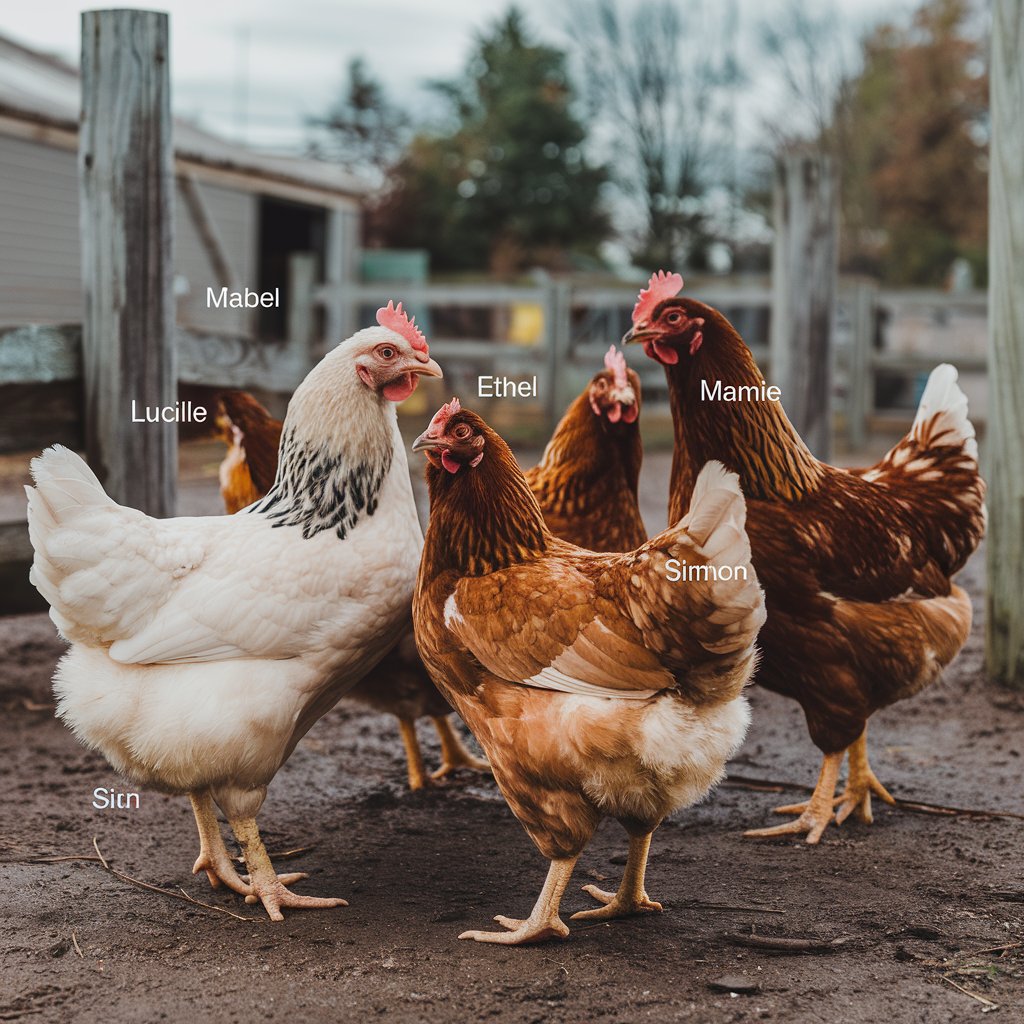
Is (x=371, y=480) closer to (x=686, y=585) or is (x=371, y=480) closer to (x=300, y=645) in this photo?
(x=300, y=645)

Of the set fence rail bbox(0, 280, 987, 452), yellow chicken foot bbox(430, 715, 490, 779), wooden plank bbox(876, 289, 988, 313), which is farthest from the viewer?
wooden plank bbox(876, 289, 988, 313)

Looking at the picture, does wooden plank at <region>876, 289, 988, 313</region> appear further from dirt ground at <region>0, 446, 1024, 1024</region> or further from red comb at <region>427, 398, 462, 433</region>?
red comb at <region>427, 398, 462, 433</region>

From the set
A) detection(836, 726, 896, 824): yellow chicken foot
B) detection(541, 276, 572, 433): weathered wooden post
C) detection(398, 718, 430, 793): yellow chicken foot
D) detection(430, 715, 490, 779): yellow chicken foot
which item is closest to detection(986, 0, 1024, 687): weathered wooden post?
detection(836, 726, 896, 824): yellow chicken foot

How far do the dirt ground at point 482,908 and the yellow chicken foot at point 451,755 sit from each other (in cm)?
9

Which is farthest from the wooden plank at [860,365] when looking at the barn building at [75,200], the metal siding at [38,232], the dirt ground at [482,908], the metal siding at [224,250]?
the metal siding at [38,232]

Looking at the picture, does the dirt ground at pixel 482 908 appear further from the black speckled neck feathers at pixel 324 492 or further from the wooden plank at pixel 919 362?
the wooden plank at pixel 919 362

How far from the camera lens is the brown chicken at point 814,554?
3260 millimetres

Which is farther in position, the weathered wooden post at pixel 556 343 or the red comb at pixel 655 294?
the weathered wooden post at pixel 556 343

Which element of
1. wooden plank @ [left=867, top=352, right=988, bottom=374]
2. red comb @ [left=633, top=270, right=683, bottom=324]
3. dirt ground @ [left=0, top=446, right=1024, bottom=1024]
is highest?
wooden plank @ [left=867, top=352, right=988, bottom=374]

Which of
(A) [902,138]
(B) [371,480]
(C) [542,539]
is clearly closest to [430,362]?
(B) [371,480]

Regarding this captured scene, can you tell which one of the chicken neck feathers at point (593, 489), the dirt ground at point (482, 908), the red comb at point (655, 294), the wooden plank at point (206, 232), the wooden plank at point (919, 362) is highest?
the wooden plank at point (206, 232)

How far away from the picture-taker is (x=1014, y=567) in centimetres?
475

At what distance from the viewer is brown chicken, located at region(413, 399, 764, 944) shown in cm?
242

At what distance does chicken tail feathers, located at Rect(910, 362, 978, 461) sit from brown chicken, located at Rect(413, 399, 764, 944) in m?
1.45
